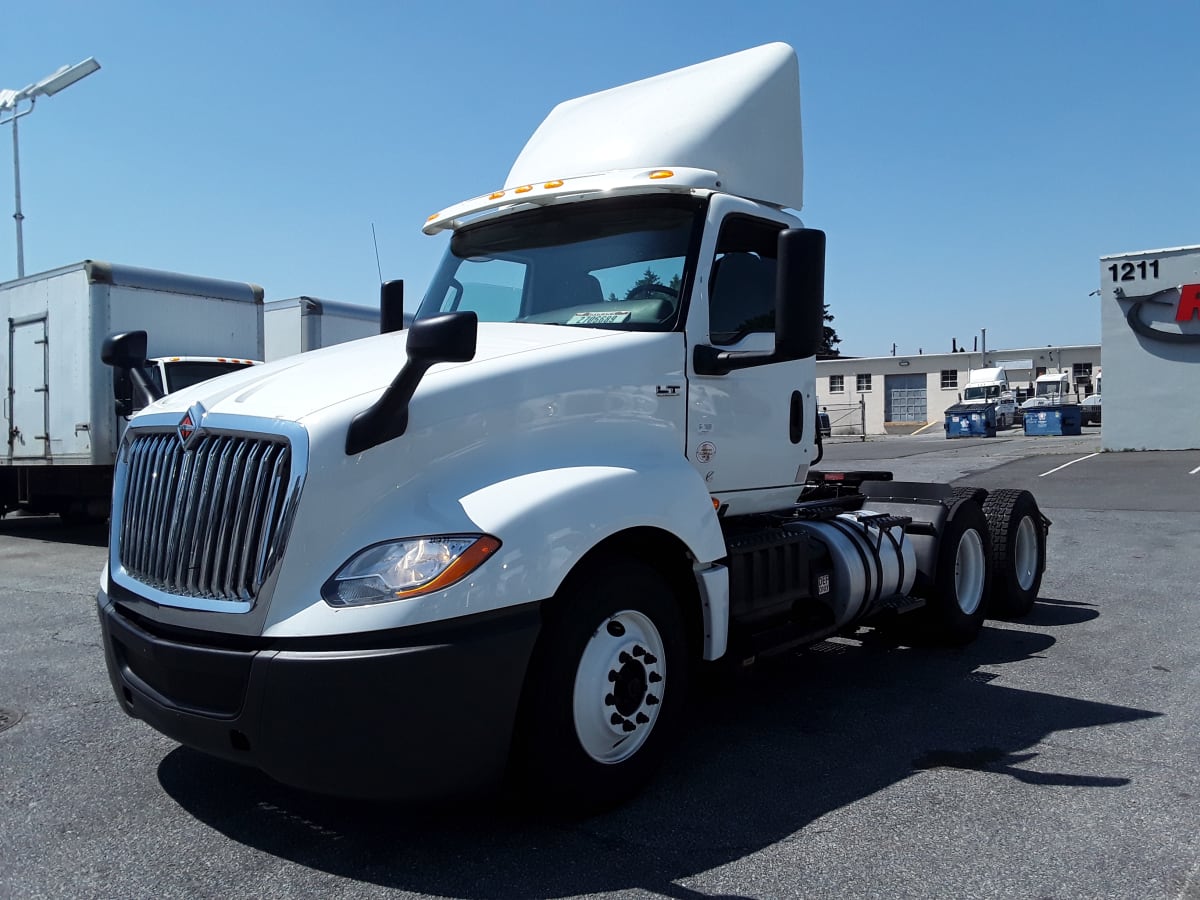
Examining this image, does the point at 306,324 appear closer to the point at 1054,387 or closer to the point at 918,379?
the point at 1054,387

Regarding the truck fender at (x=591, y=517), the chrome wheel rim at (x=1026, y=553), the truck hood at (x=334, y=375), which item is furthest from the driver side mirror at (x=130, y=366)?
the chrome wheel rim at (x=1026, y=553)

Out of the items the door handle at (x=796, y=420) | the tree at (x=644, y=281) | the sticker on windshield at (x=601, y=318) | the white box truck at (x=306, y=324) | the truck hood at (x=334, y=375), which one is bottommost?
the door handle at (x=796, y=420)

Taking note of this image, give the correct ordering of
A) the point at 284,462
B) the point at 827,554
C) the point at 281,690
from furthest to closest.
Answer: the point at 827,554 < the point at 284,462 < the point at 281,690

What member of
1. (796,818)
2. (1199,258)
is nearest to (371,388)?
(796,818)

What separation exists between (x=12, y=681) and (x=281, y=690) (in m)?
3.79

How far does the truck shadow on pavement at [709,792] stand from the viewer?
343 centimetres

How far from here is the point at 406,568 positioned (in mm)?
3287

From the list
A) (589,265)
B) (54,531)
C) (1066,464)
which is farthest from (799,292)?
(1066,464)

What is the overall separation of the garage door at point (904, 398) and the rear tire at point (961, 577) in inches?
2285

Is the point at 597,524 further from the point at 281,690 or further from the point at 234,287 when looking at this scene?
the point at 234,287

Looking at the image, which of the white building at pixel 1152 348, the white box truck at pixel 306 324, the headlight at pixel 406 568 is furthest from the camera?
the white building at pixel 1152 348

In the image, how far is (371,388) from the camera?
12.0 ft

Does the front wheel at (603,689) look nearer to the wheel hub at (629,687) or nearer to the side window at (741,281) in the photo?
the wheel hub at (629,687)

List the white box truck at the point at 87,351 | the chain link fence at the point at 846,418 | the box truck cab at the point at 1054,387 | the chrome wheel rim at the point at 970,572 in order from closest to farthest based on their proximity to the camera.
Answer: the chrome wheel rim at the point at 970,572
the white box truck at the point at 87,351
the box truck cab at the point at 1054,387
the chain link fence at the point at 846,418
